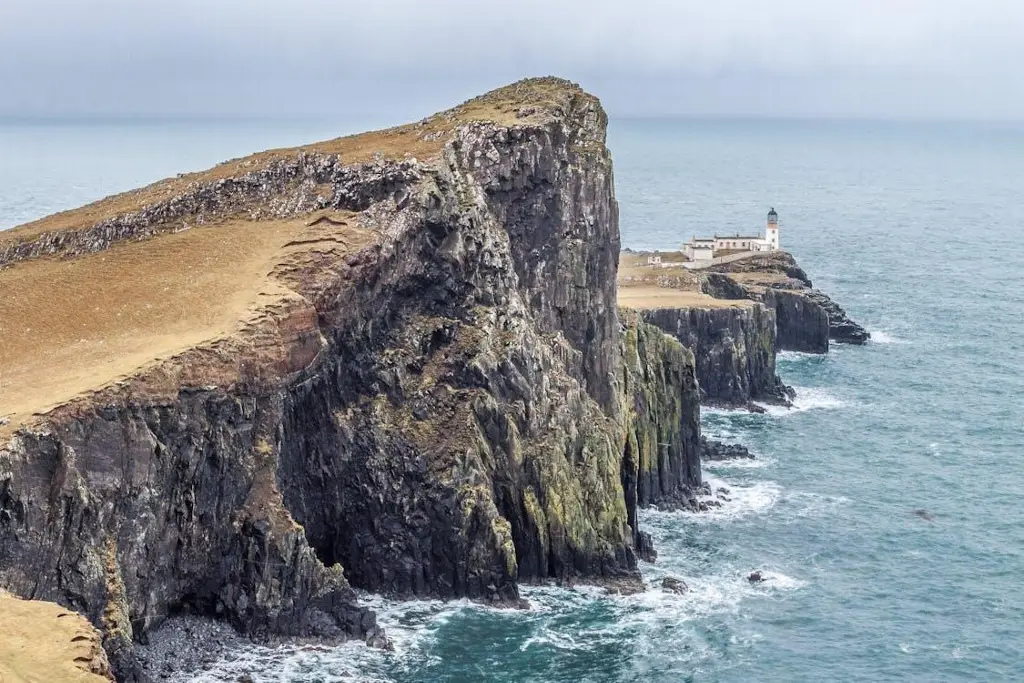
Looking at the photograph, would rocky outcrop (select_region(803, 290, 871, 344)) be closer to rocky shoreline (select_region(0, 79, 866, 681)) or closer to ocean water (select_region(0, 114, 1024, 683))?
ocean water (select_region(0, 114, 1024, 683))

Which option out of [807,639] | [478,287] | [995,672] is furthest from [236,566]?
[995,672]

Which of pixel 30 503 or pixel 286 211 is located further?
pixel 286 211

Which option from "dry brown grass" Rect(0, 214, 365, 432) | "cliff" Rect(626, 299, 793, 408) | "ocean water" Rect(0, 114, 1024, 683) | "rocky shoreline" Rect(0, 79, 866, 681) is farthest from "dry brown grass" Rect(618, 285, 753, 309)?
"dry brown grass" Rect(0, 214, 365, 432)

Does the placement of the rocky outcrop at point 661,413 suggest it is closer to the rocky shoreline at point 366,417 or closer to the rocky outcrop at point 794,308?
the rocky shoreline at point 366,417

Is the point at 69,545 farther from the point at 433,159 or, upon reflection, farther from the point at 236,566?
the point at 433,159

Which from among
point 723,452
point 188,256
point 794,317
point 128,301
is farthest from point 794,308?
point 128,301

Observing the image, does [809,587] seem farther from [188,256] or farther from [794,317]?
[794,317]

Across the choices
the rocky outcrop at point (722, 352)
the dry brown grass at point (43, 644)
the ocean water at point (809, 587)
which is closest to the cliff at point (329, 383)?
the ocean water at point (809, 587)
